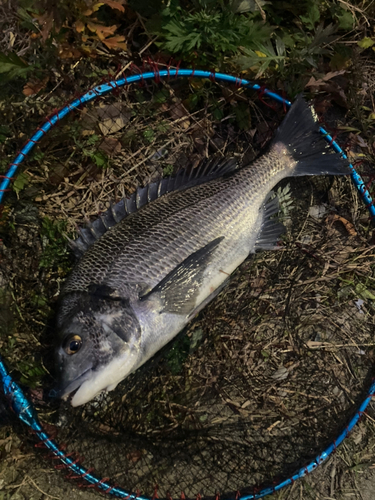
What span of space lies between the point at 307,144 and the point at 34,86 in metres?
2.31

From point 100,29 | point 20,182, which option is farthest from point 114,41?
point 20,182

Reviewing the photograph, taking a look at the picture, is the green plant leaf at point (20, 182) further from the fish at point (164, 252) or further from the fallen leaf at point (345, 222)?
the fallen leaf at point (345, 222)

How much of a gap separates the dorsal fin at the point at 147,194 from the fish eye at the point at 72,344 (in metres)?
0.72

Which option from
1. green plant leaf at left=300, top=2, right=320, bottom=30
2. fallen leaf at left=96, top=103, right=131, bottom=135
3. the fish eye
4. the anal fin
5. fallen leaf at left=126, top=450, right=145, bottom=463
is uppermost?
fallen leaf at left=96, top=103, right=131, bottom=135

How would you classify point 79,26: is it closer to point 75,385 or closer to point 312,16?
point 312,16

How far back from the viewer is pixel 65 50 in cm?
296

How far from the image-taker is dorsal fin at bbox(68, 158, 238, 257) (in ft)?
9.04

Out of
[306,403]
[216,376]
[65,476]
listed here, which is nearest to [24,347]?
[65,476]

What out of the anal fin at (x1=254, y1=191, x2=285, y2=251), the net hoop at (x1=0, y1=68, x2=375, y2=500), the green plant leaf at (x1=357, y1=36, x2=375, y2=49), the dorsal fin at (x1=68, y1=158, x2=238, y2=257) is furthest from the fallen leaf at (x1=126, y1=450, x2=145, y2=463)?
the green plant leaf at (x1=357, y1=36, x2=375, y2=49)

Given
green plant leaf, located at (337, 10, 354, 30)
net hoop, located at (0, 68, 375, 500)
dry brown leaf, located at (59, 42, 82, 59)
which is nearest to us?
net hoop, located at (0, 68, 375, 500)

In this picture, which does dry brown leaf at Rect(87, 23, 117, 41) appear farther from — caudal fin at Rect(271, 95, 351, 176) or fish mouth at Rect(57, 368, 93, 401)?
fish mouth at Rect(57, 368, 93, 401)

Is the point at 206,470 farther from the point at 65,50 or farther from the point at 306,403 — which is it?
the point at 65,50

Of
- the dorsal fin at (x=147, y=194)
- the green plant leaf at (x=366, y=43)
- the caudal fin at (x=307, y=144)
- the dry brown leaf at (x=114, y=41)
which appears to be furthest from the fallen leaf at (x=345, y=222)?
the dry brown leaf at (x=114, y=41)

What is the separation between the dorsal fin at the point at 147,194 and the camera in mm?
2756
